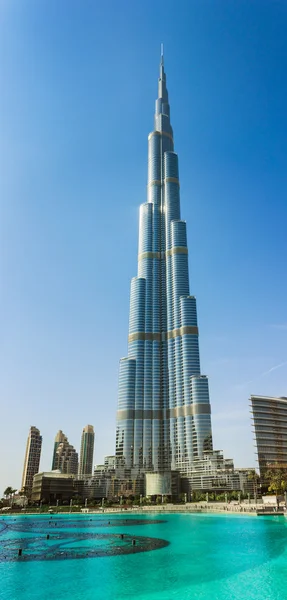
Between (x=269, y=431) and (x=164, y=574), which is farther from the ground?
(x=269, y=431)

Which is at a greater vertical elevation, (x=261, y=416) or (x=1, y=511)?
(x=261, y=416)

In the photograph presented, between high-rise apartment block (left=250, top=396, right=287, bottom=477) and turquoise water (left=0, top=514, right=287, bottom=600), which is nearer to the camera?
turquoise water (left=0, top=514, right=287, bottom=600)

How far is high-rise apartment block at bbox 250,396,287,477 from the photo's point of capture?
7288 inches

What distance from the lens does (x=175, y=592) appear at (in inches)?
1455

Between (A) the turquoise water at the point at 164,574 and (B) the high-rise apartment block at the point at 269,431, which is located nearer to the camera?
→ (A) the turquoise water at the point at 164,574

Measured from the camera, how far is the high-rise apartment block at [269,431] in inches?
7288

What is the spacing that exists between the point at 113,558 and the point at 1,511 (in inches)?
5468

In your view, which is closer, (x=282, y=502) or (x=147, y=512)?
(x=282, y=502)

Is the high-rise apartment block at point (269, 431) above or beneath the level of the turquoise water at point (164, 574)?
above

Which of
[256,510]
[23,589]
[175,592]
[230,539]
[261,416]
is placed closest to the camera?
[175,592]

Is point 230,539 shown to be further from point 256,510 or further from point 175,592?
point 256,510

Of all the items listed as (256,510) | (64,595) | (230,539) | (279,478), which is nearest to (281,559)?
(230,539)

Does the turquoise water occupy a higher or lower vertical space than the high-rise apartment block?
lower

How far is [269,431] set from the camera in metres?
190
